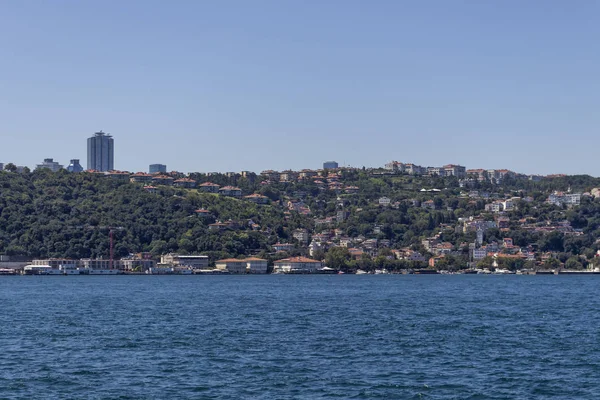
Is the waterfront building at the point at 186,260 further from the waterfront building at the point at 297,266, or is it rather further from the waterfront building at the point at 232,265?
the waterfront building at the point at 297,266

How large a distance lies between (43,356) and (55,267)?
147712mm

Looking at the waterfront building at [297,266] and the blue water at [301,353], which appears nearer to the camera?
the blue water at [301,353]

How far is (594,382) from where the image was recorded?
3422 centimetres

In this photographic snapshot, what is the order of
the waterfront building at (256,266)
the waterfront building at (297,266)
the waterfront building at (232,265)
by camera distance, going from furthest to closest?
the waterfront building at (297,266) < the waterfront building at (256,266) < the waterfront building at (232,265)

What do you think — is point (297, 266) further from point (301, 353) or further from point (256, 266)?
point (301, 353)

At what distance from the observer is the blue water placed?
32.8 meters

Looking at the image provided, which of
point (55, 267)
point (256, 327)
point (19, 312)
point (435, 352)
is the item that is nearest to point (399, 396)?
point (435, 352)

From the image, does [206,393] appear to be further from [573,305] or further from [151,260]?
[151,260]

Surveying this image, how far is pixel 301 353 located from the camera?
40906mm

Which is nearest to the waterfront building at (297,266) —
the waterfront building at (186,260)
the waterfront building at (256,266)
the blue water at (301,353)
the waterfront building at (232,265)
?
the waterfront building at (256,266)

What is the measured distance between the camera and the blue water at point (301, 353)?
3275cm

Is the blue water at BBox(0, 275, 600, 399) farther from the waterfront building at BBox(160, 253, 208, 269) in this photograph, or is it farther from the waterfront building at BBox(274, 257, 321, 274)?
the waterfront building at BBox(274, 257, 321, 274)

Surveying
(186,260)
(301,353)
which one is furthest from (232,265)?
(301,353)

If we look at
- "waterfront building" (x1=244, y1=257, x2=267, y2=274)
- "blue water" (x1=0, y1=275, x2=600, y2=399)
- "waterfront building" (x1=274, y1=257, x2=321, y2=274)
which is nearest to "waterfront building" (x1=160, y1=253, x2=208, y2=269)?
"waterfront building" (x1=244, y1=257, x2=267, y2=274)
